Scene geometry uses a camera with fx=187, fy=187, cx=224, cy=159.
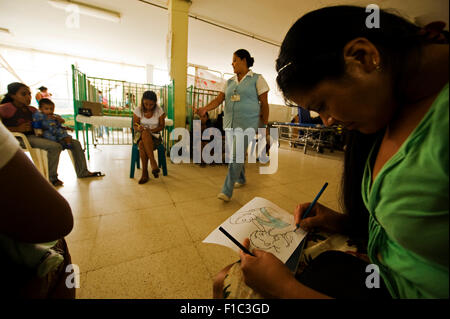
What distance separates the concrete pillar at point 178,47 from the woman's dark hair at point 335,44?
10.6ft

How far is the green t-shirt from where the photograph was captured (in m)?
0.27

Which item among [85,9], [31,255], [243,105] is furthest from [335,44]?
[85,9]

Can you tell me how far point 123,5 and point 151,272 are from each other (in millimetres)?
5517

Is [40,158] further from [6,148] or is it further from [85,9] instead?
[85,9]

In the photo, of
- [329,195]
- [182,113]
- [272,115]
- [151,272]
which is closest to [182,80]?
Result: [182,113]

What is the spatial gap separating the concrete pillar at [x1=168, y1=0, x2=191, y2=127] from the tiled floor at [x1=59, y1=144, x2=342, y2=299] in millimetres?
1473

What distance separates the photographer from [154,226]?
→ 1.37 metres

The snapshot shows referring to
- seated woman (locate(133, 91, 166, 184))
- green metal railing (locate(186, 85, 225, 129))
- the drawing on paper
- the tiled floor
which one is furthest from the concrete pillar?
the drawing on paper

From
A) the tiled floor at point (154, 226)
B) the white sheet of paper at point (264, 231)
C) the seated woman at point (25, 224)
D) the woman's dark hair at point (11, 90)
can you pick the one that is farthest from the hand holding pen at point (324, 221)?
the woman's dark hair at point (11, 90)

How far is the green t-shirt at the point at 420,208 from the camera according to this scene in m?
0.27

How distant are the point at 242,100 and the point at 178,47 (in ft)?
7.55

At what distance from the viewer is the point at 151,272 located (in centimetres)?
97

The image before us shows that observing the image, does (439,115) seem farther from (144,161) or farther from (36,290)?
(144,161)

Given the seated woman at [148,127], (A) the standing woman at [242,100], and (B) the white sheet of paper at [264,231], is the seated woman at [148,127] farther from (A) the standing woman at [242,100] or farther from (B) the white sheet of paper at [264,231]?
(B) the white sheet of paper at [264,231]
